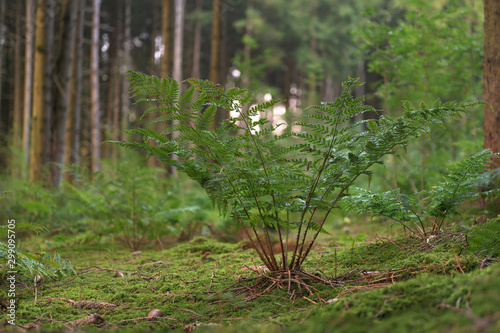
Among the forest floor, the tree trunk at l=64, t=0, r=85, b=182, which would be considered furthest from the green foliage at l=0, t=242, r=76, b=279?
the tree trunk at l=64, t=0, r=85, b=182

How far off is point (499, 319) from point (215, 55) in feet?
33.6

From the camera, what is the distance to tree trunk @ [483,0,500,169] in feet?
12.0

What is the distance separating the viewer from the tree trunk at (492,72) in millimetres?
3658

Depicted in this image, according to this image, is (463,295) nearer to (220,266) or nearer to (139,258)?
(220,266)

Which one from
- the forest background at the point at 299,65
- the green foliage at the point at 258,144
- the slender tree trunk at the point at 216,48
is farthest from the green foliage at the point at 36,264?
the slender tree trunk at the point at 216,48

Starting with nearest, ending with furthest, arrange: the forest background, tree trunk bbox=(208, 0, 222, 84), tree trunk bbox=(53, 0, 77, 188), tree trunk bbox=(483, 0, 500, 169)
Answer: tree trunk bbox=(483, 0, 500, 169), the forest background, tree trunk bbox=(53, 0, 77, 188), tree trunk bbox=(208, 0, 222, 84)

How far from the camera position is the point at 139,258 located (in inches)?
150

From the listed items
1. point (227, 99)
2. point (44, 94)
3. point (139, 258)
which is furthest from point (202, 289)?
point (44, 94)

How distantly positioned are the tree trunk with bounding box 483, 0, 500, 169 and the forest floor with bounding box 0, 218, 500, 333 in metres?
1.41

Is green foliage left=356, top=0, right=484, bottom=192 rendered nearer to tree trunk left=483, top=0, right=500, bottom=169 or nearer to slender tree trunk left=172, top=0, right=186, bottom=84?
tree trunk left=483, top=0, right=500, bottom=169

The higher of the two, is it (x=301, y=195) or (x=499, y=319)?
(x=301, y=195)

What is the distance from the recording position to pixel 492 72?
3738 mm

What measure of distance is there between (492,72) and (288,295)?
128 inches

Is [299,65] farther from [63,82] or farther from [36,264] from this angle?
[36,264]
